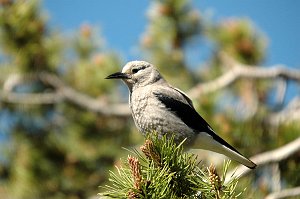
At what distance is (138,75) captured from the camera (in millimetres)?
3311

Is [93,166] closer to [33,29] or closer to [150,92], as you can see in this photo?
[33,29]

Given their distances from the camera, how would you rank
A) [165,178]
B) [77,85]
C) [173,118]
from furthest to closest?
[77,85] → [173,118] → [165,178]

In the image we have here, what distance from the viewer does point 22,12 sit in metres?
4.97

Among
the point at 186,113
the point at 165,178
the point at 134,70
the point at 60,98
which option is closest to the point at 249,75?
the point at 134,70

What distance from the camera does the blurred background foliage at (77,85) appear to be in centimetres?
521

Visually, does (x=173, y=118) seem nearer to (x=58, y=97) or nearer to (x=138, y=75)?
(x=138, y=75)

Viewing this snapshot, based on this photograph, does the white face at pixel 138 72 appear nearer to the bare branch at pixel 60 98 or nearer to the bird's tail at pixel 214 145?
the bird's tail at pixel 214 145

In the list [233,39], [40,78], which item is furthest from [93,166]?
[233,39]

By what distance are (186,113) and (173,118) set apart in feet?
0.36

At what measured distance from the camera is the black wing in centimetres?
301

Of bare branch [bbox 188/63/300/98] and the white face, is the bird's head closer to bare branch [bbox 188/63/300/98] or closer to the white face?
the white face

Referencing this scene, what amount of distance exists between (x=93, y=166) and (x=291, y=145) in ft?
9.28

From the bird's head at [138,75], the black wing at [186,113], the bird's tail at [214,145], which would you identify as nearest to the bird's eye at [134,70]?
the bird's head at [138,75]

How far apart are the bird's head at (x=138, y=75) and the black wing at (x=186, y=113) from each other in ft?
0.83
